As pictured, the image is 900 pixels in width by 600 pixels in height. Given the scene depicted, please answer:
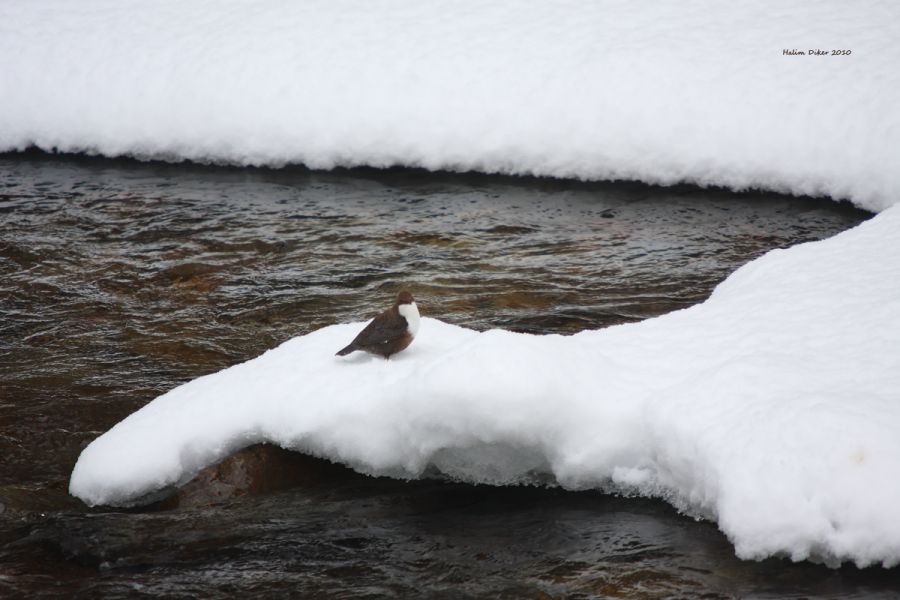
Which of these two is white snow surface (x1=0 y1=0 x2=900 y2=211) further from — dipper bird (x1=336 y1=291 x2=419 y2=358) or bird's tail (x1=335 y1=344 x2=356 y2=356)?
bird's tail (x1=335 y1=344 x2=356 y2=356)

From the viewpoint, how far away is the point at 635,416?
3576mm

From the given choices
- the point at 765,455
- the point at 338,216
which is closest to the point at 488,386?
the point at 765,455

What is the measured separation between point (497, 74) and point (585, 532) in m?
6.41

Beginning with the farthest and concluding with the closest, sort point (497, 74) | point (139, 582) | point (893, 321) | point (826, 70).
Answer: point (497, 74) < point (826, 70) < point (893, 321) < point (139, 582)

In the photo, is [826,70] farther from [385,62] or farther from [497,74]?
[385,62]

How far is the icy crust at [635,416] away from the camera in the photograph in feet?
9.87

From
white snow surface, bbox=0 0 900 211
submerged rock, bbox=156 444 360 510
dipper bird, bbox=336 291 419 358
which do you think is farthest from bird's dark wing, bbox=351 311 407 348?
white snow surface, bbox=0 0 900 211

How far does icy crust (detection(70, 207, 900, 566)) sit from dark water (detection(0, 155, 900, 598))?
0.12 m

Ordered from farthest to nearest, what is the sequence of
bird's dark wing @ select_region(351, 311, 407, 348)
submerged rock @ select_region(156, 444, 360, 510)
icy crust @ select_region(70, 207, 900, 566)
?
bird's dark wing @ select_region(351, 311, 407, 348) < submerged rock @ select_region(156, 444, 360, 510) < icy crust @ select_region(70, 207, 900, 566)

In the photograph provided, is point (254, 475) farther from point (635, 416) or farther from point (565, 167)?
point (565, 167)

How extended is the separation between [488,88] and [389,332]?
5.41 m

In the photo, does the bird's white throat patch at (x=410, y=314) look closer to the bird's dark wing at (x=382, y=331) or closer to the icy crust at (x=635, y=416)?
the bird's dark wing at (x=382, y=331)

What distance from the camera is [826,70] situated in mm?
8430

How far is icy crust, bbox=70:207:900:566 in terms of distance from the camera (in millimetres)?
3008
